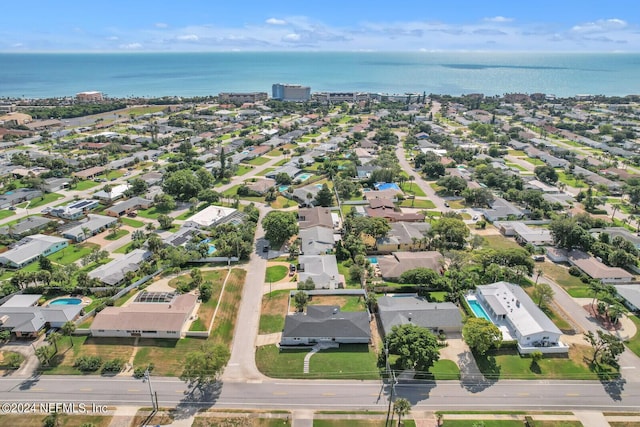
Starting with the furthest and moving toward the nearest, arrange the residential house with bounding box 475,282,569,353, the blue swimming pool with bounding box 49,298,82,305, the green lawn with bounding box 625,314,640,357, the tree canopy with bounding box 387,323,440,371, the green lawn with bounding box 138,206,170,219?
the green lawn with bounding box 138,206,170,219
the blue swimming pool with bounding box 49,298,82,305
the green lawn with bounding box 625,314,640,357
the residential house with bounding box 475,282,569,353
the tree canopy with bounding box 387,323,440,371

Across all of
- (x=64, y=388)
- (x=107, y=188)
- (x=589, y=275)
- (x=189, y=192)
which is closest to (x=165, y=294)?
(x=64, y=388)

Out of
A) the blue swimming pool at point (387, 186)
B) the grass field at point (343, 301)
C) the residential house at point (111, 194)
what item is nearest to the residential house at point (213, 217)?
the residential house at point (111, 194)

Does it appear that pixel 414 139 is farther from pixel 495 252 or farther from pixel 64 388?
pixel 64 388

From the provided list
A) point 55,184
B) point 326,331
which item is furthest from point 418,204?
point 55,184

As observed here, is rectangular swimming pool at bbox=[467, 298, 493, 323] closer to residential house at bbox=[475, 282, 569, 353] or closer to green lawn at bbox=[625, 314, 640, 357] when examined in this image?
residential house at bbox=[475, 282, 569, 353]

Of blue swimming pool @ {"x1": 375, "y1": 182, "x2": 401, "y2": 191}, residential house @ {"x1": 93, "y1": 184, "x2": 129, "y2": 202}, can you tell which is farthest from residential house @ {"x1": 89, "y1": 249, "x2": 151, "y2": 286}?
blue swimming pool @ {"x1": 375, "y1": 182, "x2": 401, "y2": 191}

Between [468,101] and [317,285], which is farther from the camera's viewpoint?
[468,101]
